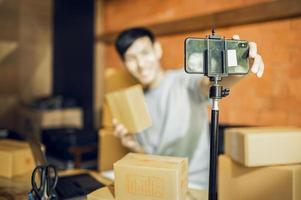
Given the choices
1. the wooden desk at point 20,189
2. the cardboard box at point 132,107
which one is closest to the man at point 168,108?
the cardboard box at point 132,107

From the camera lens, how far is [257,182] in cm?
139

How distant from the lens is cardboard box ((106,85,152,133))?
1799 millimetres

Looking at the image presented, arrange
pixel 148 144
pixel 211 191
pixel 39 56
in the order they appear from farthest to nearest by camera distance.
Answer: pixel 39 56, pixel 148 144, pixel 211 191

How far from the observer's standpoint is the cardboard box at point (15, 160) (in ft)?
5.58

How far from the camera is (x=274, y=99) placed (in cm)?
207

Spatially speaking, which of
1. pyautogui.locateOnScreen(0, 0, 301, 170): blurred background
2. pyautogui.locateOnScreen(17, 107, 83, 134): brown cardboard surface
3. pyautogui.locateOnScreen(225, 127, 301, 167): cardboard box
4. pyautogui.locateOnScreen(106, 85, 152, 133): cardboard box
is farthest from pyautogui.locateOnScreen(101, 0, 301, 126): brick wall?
pyautogui.locateOnScreen(17, 107, 83, 134): brown cardboard surface

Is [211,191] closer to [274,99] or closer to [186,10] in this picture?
[274,99]

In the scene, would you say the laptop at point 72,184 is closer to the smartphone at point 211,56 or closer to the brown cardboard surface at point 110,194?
the brown cardboard surface at point 110,194

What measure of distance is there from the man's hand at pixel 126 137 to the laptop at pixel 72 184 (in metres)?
0.31

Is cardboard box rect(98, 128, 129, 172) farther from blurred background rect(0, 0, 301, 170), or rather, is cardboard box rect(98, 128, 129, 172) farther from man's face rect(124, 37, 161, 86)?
man's face rect(124, 37, 161, 86)

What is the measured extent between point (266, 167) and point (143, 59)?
1.03 meters

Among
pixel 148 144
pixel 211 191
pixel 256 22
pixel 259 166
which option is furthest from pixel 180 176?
pixel 256 22

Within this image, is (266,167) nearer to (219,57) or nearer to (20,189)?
(219,57)

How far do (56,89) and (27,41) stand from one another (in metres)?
0.65
